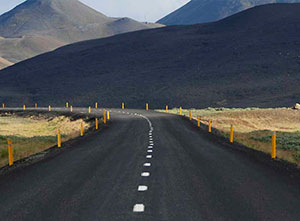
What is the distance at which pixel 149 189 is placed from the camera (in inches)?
406

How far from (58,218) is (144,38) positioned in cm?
13819

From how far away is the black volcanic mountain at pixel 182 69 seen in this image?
87062mm

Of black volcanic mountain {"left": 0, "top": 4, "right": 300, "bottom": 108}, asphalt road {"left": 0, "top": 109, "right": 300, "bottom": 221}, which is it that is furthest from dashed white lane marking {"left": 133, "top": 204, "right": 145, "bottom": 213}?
black volcanic mountain {"left": 0, "top": 4, "right": 300, "bottom": 108}

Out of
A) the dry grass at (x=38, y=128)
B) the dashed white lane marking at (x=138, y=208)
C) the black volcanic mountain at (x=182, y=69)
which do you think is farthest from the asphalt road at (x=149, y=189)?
the black volcanic mountain at (x=182, y=69)

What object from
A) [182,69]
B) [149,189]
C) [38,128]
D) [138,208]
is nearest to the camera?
[138,208]

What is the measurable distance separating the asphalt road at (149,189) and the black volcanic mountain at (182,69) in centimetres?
6108

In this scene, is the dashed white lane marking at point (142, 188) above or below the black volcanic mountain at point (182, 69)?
below

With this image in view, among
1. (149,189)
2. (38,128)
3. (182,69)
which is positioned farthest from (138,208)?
(182,69)

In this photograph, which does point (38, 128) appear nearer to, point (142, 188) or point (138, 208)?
point (142, 188)

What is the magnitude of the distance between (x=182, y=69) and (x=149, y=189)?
324ft

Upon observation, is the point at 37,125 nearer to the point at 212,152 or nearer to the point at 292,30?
the point at 212,152

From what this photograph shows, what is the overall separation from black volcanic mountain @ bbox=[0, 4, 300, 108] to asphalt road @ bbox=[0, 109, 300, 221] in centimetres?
6108

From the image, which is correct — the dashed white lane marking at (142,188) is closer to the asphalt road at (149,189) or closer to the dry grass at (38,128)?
the asphalt road at (149,189)

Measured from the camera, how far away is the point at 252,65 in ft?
325
